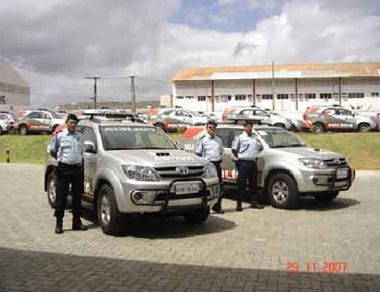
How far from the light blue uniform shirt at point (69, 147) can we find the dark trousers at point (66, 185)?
Answer: 10 cm

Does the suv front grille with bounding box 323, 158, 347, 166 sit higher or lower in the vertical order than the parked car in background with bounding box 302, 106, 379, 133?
lower

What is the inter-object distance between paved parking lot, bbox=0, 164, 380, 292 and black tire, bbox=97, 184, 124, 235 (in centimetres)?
14

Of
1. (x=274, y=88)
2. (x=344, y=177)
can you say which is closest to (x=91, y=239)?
(x=344, y=177)

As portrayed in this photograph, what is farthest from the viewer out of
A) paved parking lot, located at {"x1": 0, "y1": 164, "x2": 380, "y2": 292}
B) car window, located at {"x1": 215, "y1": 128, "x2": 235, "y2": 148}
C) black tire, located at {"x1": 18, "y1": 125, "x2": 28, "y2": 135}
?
black tire, located at {"x1": 18, "y1": 125, "x2": 28, "y2": 135}

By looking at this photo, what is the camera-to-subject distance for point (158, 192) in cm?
688

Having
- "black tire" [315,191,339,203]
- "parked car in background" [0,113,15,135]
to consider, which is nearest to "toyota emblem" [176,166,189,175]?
"black tire" [315,191,339,203]

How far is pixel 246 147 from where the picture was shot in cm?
967

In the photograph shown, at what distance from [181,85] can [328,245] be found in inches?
2199

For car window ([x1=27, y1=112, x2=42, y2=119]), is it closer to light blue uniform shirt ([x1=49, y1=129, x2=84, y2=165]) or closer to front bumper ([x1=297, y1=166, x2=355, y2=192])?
light blue uniform shirt ([x1=49, y1=129, x2=84, y2=165])

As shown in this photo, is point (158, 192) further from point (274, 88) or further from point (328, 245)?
point (274, 88)

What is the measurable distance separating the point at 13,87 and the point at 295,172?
70786mm

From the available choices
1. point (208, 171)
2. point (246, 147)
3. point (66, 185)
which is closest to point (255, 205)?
point (246, 147)

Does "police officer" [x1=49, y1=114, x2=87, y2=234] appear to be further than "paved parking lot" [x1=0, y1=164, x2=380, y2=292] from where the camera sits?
Yes

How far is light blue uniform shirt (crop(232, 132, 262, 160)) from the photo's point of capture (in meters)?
9.66
